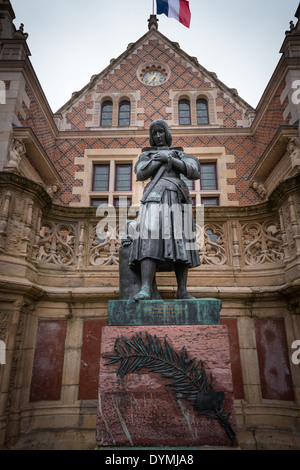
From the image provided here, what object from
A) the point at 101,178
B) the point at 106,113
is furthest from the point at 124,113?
the point at 101,178

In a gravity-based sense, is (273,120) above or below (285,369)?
above

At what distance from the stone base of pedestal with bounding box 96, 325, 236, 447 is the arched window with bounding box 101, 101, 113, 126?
31.9 feet

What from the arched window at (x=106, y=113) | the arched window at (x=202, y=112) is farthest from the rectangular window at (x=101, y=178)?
the arched window at (x=202, y=112)

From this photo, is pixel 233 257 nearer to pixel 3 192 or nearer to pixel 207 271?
pixel 207 271

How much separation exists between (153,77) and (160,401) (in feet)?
38.1

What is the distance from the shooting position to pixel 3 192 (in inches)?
199

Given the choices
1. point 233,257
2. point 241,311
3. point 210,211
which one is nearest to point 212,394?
point 241,311

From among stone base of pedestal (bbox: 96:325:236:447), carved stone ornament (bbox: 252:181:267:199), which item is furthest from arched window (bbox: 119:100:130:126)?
stone base of pedestal (bbox: 96:325:236:447)

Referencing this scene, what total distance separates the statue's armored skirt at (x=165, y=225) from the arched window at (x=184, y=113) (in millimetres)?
8117

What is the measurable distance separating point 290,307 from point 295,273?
56 cm

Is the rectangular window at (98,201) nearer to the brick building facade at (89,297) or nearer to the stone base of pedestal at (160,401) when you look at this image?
the brick building facade at (89,297)

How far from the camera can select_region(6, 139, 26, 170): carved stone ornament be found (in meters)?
7.32

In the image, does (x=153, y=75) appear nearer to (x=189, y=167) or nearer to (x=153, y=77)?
(x=153, y=77)

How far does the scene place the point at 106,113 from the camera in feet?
37.3
